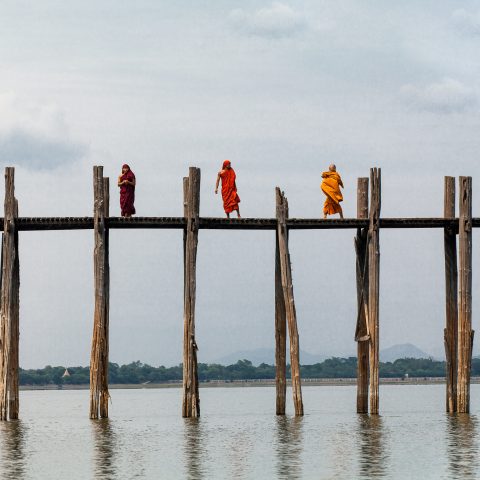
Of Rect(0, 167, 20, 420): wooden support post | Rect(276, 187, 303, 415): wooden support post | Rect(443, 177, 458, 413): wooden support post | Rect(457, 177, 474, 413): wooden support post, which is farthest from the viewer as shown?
Rect(443, 177, 458, 413): wooden support post

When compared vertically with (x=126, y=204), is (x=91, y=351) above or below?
below

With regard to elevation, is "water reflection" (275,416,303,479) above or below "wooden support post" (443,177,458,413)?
below

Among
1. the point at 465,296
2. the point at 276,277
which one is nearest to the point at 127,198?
the point at 276,277

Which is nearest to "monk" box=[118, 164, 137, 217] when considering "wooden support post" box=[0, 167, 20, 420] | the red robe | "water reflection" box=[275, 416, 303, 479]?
the red robe

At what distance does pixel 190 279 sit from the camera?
30.5 m

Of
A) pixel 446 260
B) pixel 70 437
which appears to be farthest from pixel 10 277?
pixel 446 260

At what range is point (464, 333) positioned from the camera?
3088 centimetres

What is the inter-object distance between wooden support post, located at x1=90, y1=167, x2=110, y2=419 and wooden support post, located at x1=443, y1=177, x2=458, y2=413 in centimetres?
762

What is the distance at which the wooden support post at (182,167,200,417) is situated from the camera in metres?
30.3

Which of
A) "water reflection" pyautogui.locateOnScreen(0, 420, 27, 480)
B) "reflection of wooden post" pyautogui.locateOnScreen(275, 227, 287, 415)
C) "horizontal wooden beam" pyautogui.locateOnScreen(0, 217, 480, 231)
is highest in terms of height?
"horizontal wooden beam" pyautogui.locateOnScreen(0, 217, 480, 231)

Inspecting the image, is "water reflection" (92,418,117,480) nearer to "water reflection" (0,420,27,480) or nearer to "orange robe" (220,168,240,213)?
"water reflection" (0,420,27,480)

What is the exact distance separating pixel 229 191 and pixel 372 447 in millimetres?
7256

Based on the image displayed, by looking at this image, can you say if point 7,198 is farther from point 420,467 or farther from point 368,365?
point 420,467

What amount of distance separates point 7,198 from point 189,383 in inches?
220
